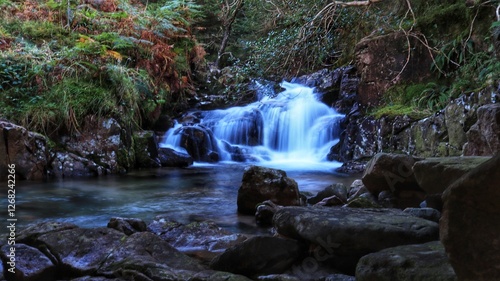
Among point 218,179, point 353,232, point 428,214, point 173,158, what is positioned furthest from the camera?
point 173,158

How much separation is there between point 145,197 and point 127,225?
2.37 m

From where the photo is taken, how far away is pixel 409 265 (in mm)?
2109

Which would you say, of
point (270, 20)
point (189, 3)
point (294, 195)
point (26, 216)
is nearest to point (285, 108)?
point (189, 3)

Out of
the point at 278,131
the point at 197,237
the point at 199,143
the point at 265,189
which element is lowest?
the point at 197,237

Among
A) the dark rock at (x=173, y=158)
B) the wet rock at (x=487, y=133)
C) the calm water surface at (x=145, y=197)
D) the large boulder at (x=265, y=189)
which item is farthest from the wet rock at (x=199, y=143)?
the wet rock at (x=487, y=133)

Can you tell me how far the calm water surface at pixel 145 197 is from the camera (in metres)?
5.02

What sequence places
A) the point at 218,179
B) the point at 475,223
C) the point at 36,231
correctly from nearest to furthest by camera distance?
the point at 475,223 < the point at 36,231 < the point at 218,179

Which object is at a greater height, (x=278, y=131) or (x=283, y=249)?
(x=278, y=131)

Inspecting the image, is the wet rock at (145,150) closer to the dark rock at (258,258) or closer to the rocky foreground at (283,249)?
the rocky foreground at (283,249)

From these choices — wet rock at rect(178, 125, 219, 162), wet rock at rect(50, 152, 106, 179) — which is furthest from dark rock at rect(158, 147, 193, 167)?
wet rock at rect(50, 152, 106, 179)

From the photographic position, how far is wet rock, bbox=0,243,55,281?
298 centimetres

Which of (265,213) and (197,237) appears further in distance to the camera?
(265,213)

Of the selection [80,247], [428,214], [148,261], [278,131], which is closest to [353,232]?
[428,214]

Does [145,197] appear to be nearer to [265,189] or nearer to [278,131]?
[265,189]
